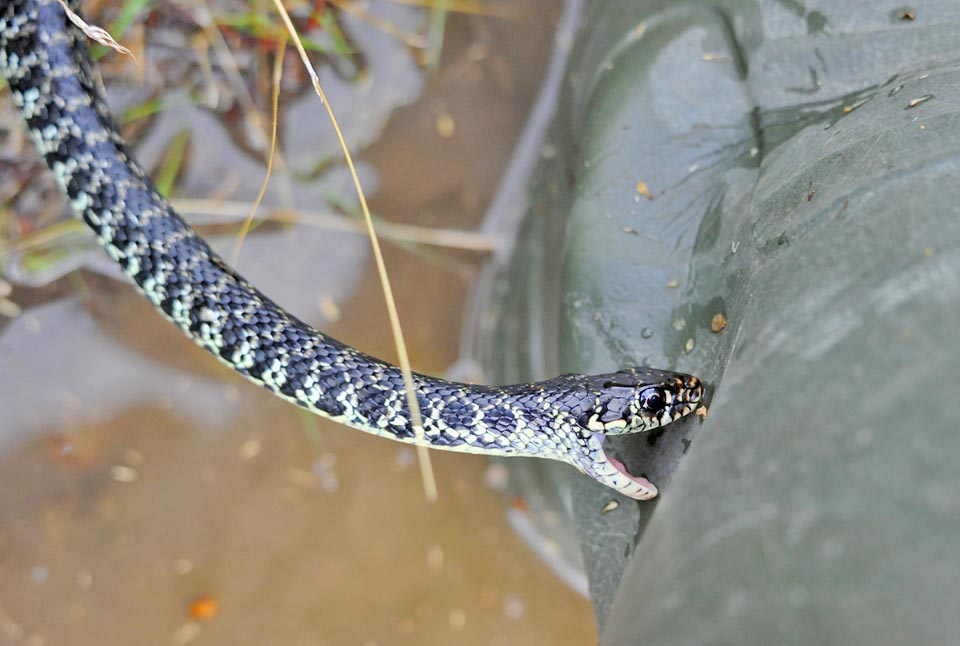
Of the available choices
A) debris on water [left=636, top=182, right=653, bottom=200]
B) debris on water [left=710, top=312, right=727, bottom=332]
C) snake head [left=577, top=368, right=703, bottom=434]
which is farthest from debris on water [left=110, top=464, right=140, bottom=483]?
debris on water [left=710, top=312, right=727, bottom=332]

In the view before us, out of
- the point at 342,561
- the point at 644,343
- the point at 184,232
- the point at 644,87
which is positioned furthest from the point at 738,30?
the point at 342,561

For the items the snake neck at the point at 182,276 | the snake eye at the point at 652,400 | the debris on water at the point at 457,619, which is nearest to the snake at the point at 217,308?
the snake neck at the point at 182,276

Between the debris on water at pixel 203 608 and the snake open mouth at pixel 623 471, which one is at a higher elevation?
the snake open mouth at pixel 623 471

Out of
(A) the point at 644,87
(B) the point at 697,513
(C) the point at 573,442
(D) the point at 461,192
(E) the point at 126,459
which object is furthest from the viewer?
(D) the point at 461,192

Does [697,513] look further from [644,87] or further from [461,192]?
[461,192]

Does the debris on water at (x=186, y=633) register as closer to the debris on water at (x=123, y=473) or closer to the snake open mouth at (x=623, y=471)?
the debris on water at (x=123, y=473)

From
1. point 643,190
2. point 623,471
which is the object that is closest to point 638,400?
point 623,471

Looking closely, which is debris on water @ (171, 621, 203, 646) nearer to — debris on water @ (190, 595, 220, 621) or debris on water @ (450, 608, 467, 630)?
debris on water @ (190, 595, 220, 621)
